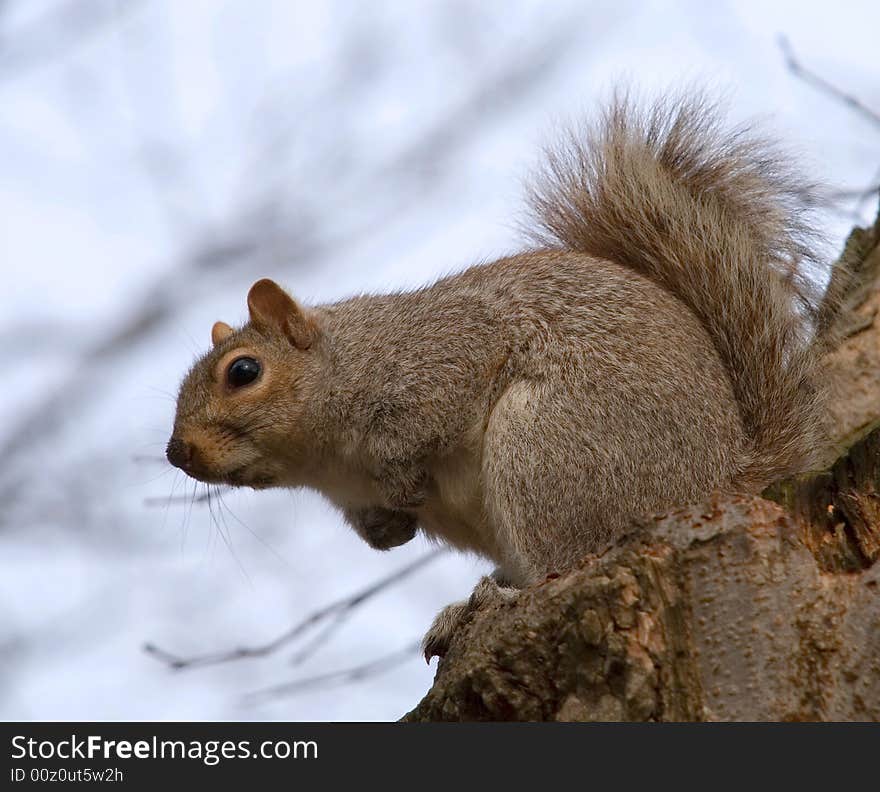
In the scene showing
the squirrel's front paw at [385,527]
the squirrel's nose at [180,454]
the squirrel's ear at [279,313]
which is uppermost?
the squirrel's ear at [279,313]

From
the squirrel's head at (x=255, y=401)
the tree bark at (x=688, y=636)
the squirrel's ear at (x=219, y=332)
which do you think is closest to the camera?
the tree bark at (x=688, y=636)

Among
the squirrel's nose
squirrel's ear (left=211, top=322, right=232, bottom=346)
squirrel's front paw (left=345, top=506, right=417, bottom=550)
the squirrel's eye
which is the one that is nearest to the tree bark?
squirrel's front paw (left=345, top=506, right=417, bottom=550)

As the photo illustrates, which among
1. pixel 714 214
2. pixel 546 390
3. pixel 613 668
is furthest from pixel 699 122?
pixel 613 668

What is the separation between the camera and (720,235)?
3.08 meters

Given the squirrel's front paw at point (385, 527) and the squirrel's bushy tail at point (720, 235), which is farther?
the squirrel's front paw at point (385, 527)

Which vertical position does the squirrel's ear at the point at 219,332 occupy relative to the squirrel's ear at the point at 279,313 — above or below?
above

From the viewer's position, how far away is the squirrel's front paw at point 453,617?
2.72 meters

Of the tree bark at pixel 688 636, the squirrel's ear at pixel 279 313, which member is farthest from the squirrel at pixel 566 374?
the tree bark at pixel 688 636

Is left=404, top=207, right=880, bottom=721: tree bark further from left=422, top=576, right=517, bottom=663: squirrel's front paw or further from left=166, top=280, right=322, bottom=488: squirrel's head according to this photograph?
left=166, top=280, right=322, bottom=488: squirrel's head

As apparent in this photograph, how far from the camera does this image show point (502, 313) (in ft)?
10.2

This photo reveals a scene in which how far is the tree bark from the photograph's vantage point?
1.96 m

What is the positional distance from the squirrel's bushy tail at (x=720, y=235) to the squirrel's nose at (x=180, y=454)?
3.88 ft

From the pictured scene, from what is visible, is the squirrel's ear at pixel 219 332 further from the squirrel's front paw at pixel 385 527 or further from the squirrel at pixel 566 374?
the squirrel's front paw at pixel 385 527
